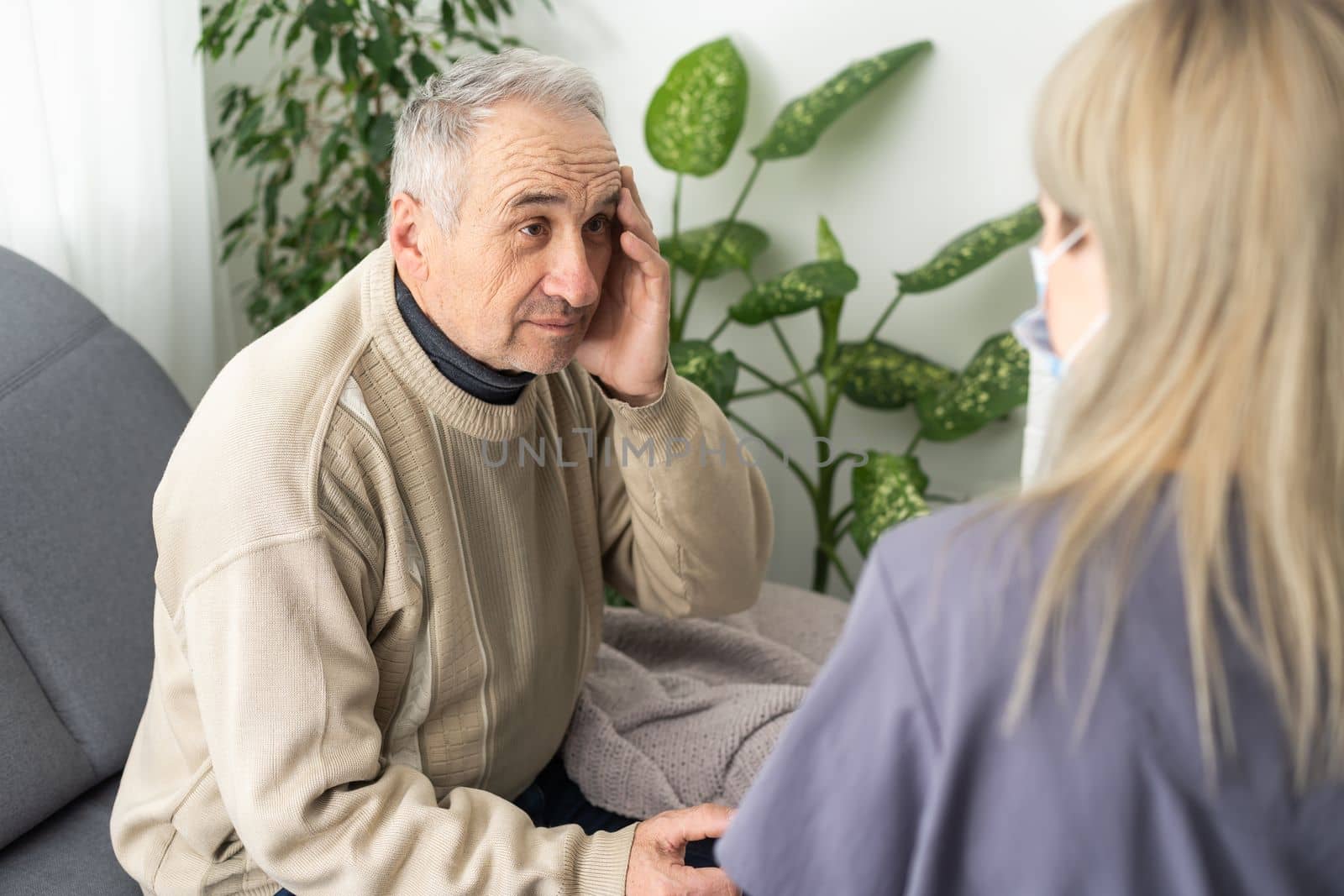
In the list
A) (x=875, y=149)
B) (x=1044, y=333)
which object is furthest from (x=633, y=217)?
(x=875, y=149)

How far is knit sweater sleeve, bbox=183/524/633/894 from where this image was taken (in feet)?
3.38

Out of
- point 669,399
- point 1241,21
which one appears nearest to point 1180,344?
point 1241,21

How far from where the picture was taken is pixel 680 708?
148cm

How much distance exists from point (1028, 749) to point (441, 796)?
746mm

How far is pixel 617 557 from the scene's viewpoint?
1526 mm

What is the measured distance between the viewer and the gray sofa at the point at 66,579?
132cm

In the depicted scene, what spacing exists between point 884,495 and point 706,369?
→ 14.3 inches

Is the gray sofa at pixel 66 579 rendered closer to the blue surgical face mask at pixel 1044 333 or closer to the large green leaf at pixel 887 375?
the blue surgical face mask at pixel 1044 333

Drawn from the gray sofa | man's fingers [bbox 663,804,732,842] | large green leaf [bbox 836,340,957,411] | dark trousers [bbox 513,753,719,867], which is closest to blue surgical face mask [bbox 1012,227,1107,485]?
man's fingers [bbox 663,804,732,842]

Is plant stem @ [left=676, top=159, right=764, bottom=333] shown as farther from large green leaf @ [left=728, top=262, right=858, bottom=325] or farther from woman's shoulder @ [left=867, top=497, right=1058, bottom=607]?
woman's shoulder @ [left=867, top=497, right=1058, bottom=607]

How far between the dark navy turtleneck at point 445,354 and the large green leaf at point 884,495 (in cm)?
89

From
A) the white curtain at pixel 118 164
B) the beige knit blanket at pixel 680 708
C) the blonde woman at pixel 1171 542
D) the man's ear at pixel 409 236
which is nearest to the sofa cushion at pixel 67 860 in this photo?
the beige knit blanket at pixel 680 708

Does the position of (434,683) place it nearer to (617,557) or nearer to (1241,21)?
(617,557)

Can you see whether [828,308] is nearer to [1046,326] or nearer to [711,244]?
[711,244]
